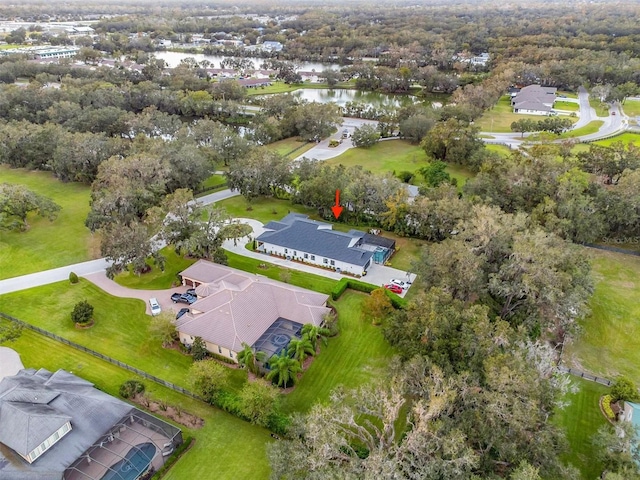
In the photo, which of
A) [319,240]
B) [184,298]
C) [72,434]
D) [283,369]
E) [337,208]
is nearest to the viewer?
[72,434]

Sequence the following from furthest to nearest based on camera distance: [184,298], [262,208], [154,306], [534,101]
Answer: [534,101] < [262,208] < [184,298] < [154,306]

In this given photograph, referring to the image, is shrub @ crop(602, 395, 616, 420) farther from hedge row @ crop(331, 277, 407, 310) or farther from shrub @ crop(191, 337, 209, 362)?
shrub @ crop(191, 337, 209, 362)

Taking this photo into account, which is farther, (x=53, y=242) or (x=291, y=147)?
(x=291, y=147)

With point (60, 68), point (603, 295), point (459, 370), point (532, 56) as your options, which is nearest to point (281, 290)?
point (459, 370)

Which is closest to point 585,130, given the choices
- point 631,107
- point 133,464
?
point 631,107

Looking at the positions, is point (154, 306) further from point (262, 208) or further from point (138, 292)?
point (262, 208)

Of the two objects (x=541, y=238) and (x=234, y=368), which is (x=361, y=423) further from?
(x=541, y=238)

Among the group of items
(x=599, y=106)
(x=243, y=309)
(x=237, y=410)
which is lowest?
(x=237, y=410)

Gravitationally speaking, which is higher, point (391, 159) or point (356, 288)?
point (391, 159)
